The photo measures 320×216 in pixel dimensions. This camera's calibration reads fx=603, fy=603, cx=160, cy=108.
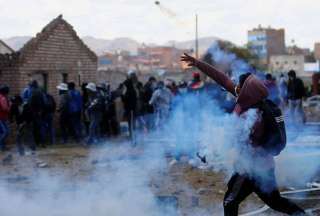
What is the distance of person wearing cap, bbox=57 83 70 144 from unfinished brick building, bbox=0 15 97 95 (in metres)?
1.29

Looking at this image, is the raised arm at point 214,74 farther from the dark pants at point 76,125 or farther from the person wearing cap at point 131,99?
the dark pants at point 76,125

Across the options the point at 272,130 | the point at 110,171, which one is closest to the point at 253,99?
the point at 272,130

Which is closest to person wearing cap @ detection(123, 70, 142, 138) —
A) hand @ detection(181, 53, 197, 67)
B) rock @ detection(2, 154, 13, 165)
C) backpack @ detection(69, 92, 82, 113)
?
backpack @ detection(69, 92, 82, 113)

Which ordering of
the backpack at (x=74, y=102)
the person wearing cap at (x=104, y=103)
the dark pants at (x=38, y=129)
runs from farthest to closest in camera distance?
the backpack at (x=74, y=102) → the person wearing cap at (x=104, y=103) → the dark pants at (x=38, y=129)

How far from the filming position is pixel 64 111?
15.3 metres

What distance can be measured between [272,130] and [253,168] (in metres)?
0.41

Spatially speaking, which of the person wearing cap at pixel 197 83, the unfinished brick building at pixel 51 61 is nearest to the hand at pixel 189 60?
the person wearing cap at pixel 197 83

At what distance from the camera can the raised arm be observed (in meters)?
6.30

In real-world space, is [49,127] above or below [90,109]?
below

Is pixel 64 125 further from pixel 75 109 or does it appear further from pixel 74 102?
pixel 74 102

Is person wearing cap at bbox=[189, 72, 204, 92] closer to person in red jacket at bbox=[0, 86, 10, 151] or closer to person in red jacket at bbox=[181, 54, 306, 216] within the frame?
person in red jacket at bbox=[181, 54, 306, 216]

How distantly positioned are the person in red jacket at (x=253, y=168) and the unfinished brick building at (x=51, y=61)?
11.0 m

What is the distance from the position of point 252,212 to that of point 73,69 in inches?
456

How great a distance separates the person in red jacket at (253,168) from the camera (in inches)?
224
